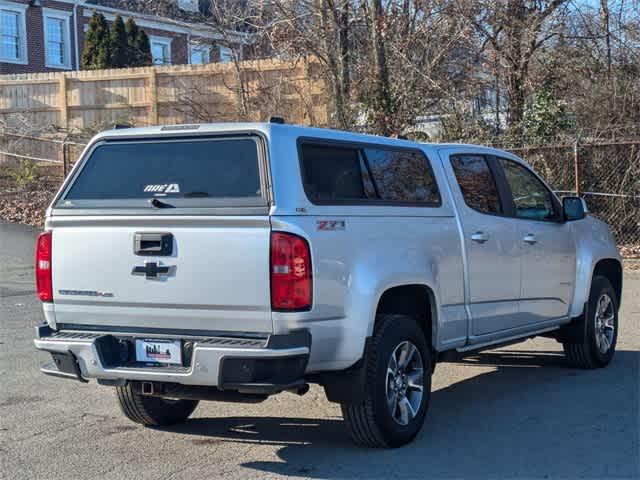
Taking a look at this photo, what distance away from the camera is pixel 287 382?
5.41 meters

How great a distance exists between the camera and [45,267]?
20.1 ft

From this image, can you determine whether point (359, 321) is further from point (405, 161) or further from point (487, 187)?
point (487, 187)

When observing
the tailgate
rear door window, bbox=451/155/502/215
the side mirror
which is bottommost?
the tailgate

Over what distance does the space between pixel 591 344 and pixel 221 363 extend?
438cm

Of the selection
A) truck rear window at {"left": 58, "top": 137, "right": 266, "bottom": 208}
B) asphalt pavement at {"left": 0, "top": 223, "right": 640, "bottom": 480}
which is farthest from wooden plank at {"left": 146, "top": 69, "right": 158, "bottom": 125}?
truck rear window at {"left": 58, "top": 137, "right": 266, "bottom": 208}

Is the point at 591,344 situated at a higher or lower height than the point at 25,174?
lower

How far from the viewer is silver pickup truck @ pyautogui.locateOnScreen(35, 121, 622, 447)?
545 centimetres

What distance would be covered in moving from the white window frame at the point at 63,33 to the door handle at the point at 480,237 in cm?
3028

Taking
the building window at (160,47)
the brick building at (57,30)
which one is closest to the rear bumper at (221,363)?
the brick building at (57,30)

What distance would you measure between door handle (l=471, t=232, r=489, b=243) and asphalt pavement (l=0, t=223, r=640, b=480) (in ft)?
4.25

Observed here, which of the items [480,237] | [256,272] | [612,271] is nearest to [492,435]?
[480,237]

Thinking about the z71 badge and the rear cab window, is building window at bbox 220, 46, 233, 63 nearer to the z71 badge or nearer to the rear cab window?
the rear cab window

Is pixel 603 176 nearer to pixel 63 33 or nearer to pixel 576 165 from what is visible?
pixel 576 165

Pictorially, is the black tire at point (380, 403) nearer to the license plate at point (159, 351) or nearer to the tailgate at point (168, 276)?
the tailgate at point (168, 276)
